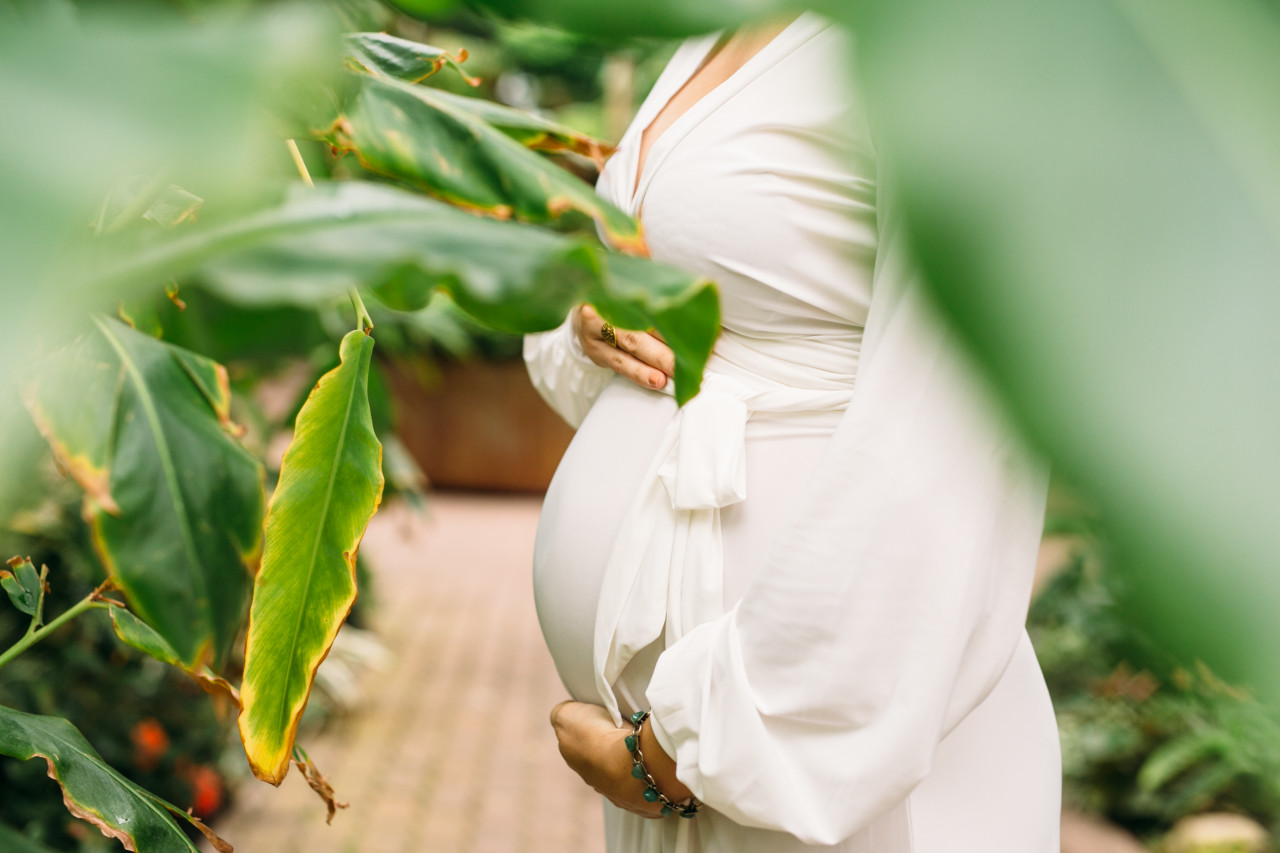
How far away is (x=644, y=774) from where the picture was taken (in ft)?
2.55

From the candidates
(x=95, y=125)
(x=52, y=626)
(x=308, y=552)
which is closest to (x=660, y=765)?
(x=308, y=552)

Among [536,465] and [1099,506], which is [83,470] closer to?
[1099,506]

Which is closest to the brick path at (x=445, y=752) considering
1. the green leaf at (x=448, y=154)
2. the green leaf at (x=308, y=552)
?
the green leaf at (x=308, y=552)

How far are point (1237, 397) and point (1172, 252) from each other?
0.7 inches

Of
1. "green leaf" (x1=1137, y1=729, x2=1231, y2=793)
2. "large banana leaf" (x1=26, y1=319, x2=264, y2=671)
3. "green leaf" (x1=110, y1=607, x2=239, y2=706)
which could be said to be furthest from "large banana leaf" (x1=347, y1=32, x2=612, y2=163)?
"green leaf" (x1=1137, y1=729, x2=1231, y2=793)

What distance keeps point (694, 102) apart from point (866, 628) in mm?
518

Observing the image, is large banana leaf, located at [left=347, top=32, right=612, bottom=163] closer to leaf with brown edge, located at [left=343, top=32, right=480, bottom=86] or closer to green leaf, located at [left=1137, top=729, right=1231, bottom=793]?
leaf with brown edge, located at [left=343, top=32, right=480, bottom=86]

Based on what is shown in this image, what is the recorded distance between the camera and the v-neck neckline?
0.82 m

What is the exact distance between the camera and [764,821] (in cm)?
66

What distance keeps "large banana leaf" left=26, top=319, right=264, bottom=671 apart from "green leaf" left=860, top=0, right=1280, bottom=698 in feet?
1.73

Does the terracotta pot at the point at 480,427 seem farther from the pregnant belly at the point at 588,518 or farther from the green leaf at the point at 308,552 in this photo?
the green leaf at the point at 308,552

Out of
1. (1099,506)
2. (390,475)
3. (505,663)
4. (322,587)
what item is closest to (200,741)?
(390,475)

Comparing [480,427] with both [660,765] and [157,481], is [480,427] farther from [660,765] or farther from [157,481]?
[157,481]

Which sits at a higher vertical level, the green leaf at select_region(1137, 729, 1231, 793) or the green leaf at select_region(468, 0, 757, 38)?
the green leaf at select_region(468, 0, 757, 38)
